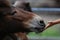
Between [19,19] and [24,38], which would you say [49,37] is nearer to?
[24,38]

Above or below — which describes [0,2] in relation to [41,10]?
above

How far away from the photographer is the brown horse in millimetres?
1693

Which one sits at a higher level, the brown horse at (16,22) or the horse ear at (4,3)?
the horse ear at (4,3)

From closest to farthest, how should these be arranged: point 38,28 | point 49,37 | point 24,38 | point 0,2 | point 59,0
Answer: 1. point 0,2
2. point 38,28
3. point 24,38
4. point 49,37
5. point 59,0

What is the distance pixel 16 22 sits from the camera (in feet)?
5.76

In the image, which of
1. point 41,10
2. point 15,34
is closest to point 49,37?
point 41,10

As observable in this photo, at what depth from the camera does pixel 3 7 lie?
5.53 feet

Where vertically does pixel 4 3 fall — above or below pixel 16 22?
above

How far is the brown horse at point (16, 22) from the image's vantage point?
169 centimetres

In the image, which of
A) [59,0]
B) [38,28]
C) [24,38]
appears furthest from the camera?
[59,0]

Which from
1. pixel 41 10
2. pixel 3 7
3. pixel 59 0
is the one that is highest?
pixel 3 7

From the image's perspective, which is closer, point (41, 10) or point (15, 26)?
point (15, 26)

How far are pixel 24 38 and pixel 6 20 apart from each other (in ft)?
1.40

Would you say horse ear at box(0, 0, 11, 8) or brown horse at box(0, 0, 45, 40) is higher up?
horse ear at box(0, 0, 11, 8)
